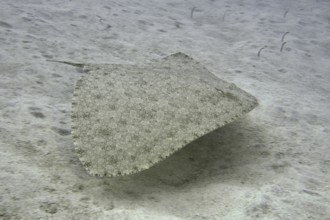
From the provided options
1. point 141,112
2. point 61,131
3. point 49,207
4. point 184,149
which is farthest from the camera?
point 184,149

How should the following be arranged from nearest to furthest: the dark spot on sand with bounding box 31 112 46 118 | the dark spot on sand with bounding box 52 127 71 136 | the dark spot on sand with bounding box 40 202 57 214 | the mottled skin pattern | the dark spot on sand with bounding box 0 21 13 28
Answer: the dark spot on sand with bounding box 40 202 57 214, the mottled skin pattern, the dark spot on sand with bounding box 52 127 71 136, the dark spot on sand with bounding box 31 112 46 118, the dark spot on sand with bounding box 0 21 13 28

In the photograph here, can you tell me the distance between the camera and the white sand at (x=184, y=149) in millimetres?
2384

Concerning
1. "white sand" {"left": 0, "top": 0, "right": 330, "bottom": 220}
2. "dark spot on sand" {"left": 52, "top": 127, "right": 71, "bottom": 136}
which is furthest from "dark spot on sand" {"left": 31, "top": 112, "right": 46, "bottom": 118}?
"dark spot on sand" {"left": 52, "top": 127, "right": 71, "bottom": 136}

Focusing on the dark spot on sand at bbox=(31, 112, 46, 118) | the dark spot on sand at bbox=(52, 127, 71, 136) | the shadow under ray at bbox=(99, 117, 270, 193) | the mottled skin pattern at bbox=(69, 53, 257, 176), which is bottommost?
the shadow under ray at bbox=(99, 117, 270, 193)

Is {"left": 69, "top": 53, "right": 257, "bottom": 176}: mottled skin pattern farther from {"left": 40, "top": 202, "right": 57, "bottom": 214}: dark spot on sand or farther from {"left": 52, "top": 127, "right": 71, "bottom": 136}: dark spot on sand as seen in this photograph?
{"left": 52, "top": 127, "right": 71, "bottom": 136}: dark spot on sand

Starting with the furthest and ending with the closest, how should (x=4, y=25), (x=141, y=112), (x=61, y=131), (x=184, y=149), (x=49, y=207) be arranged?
1. (x=4, y=25)
2. (x=184, y=149)
3. (x=61, y=131)
4. (x=141, y=112)
5. (x=49, y=207)

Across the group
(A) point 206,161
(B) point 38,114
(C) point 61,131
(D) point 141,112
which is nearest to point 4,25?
(B) point 38,114

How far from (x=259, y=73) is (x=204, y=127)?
2920 millimetres

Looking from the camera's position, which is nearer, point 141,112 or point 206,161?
point 141,112

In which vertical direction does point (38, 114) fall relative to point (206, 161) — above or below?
above

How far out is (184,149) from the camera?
3355 millimetres

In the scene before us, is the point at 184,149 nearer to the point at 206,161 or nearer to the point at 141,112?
the point at 206,161

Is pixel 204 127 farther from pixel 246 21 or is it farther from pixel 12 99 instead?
pixel 246 21

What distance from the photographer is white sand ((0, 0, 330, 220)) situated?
238 cm
